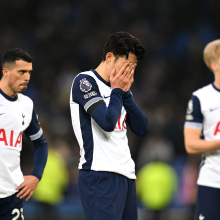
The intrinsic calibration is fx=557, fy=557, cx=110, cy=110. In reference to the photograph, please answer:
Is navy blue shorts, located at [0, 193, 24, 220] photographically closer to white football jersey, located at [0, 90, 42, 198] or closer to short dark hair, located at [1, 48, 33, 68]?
white football jersey, located at [0, 90, 42, 198]

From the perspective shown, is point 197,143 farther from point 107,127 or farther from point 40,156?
point 40,156

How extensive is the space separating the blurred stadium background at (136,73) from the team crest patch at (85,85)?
6.06 m

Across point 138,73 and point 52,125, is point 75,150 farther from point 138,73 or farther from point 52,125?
point 138,73

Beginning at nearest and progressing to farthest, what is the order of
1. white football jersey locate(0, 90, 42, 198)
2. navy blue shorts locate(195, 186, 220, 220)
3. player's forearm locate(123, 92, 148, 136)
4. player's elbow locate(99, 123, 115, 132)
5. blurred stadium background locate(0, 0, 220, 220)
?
player's elbow locate(99, 123, 115, 132), player's forearm locate(123, 92, 148, 136), white football jersey locate(0, 90, 42, 198), navy blue shorts locate(195, 186, 220, 220), blurred stadium background locate(0, 0, 220, 220)

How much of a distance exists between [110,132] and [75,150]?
676 centimetres

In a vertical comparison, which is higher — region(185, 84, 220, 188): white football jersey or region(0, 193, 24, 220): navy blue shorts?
region(185, 84, 220, 188): white football jersey

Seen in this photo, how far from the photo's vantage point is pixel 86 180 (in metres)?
3.94

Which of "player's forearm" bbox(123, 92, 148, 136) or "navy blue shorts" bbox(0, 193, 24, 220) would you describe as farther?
"navy blue shorts" bbox(0, 193, 24, 220)

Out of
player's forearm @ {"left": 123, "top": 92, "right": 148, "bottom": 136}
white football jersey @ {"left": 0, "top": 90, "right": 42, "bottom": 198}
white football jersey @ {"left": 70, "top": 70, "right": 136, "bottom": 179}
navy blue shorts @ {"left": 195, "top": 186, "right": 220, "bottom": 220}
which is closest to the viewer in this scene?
white football jersey @ {"left": 70, "top": 70, "right": 136, "bottom": 179}

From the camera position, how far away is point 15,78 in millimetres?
4648

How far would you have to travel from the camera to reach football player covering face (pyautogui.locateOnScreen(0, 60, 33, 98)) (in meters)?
4.64

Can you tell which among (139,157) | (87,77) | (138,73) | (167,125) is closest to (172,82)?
(138,73)

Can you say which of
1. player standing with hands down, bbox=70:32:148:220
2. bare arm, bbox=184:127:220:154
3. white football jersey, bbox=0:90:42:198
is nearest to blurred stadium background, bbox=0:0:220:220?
bare arm, bbox=184:127:220:154

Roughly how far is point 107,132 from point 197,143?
3.43 ft
